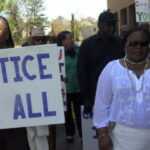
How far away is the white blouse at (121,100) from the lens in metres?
3.68

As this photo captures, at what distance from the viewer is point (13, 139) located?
391 centimetres

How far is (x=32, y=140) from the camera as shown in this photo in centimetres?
393

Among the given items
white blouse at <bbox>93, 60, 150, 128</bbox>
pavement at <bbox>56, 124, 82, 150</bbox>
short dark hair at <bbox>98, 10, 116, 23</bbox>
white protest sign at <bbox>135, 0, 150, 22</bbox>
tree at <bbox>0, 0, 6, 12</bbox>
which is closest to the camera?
white blouse at <bbox>93, 60, 150, 128</bbox>

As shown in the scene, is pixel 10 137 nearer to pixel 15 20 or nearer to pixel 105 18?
pixel 105 18

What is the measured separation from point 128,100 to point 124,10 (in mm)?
31777

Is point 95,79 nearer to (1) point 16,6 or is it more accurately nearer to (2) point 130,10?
(2) point 130,10

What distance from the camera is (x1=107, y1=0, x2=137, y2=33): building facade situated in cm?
3152

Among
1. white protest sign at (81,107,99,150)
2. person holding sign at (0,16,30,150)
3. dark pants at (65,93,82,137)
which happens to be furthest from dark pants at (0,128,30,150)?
dark pants at (65,93,82,137)

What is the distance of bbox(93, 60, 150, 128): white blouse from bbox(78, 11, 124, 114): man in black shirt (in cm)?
187

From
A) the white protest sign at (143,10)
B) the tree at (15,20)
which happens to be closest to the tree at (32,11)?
the tree at (15,20)

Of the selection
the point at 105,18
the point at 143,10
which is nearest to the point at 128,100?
the point at 105,18

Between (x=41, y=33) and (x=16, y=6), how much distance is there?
31932 mm

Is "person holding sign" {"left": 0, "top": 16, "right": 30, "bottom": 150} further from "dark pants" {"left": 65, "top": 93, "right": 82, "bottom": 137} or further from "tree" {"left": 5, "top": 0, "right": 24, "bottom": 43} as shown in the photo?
"tree" {"left": 5, "top": 0, "right": 24, "bottom": 43}

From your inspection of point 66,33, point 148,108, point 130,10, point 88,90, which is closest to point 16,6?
point 130,10
